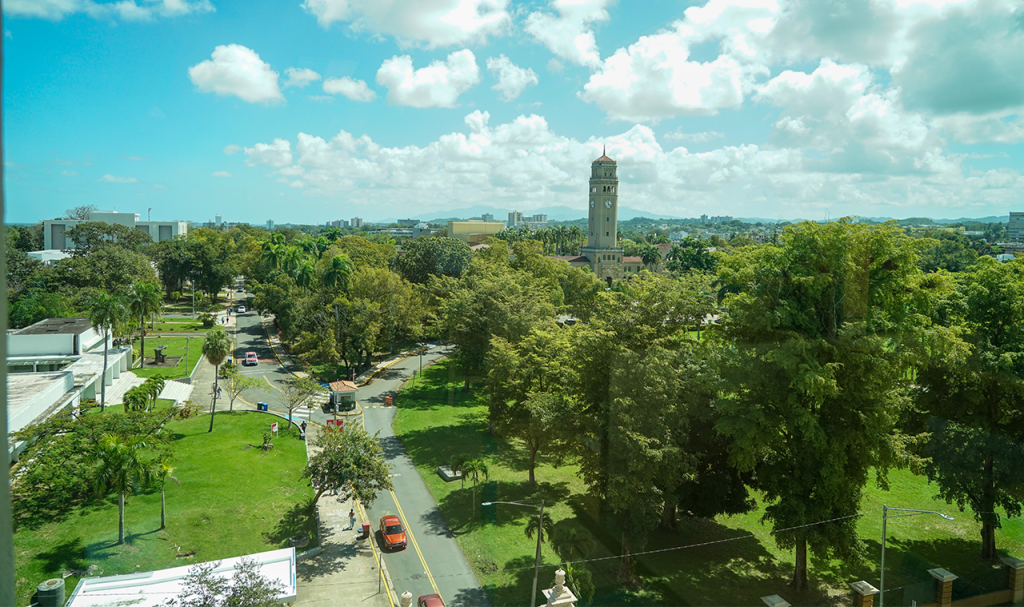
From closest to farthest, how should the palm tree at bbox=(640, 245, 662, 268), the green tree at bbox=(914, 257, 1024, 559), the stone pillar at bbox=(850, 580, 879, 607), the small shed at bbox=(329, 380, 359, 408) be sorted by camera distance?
the stone pillar at bbox=(850, 580, 879, 607)
the green tree at bbox=(914, 257, 1024, 559)
the small shed at bbox=(329, 380, 359, 408)
the palm tree at bbox=(640, 245, 662, 268)

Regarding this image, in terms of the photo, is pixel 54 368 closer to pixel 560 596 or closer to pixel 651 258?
pixel 560 596

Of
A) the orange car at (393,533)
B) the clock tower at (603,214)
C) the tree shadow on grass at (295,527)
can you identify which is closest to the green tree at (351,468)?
the orange car at (393,533)

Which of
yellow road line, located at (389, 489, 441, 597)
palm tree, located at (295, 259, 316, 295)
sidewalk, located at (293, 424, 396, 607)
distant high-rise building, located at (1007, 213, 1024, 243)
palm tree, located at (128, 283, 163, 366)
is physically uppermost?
distant high-rise building, located at (1007, 213, 1024, 243)

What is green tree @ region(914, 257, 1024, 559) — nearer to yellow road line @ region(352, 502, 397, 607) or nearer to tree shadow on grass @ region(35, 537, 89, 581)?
yellow road line @ region(352, 502, 397, 607)

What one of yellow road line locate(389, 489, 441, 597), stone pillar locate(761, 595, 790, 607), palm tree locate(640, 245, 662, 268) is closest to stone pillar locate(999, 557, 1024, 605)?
stone pillar locate(761, 595, 790, 607)

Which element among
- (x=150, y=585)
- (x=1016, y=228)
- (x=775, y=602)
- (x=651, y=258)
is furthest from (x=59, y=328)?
(x=651, y=258)
